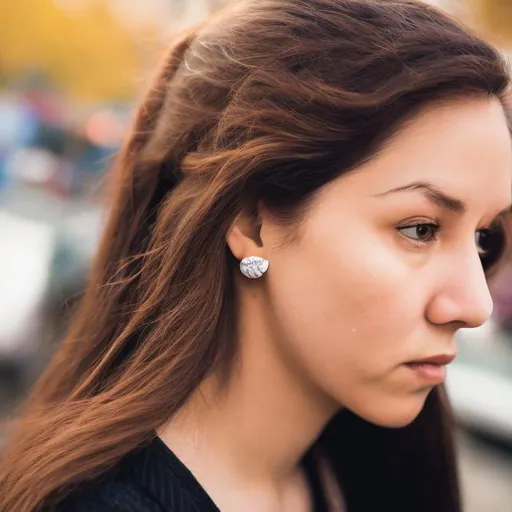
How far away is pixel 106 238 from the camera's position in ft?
5.48

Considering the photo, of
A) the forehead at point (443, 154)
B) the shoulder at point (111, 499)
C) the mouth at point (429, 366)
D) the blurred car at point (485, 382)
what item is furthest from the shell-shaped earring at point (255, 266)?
the blurred car at point (485, 382)

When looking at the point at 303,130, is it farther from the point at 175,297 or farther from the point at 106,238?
the point at 106,238

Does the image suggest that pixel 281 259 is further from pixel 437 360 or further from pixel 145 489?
pixel 145 489

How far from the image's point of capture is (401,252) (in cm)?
130

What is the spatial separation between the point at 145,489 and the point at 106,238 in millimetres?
613

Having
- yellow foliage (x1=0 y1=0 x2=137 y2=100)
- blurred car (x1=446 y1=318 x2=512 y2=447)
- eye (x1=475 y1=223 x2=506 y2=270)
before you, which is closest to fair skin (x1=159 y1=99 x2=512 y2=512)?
eye (x1=475 y1=223 x2=506 y2=270)

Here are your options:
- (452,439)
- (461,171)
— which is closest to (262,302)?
(461,171)

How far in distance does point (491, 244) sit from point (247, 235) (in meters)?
0.58

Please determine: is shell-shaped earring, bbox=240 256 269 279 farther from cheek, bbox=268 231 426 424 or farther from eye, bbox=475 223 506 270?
eye, bbox=475 223 506 270

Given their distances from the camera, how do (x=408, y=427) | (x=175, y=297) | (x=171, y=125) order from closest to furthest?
(x=175, y=297), (x=171, y=125), (x=408, y=427)

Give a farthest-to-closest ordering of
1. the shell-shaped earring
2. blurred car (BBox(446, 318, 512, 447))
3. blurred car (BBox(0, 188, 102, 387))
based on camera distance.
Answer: blurred car (BBox(0, 188, 102, 387)) → blurred car (BBox(446, 318, 512, 447)) → the shell-shaped earring

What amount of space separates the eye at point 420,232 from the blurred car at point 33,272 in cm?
308

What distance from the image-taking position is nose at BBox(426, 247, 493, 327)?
1.29 m

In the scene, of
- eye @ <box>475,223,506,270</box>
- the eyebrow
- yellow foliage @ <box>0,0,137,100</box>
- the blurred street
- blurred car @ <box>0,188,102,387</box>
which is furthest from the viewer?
yellow foliage @ <box>0,0,137,100</box>
